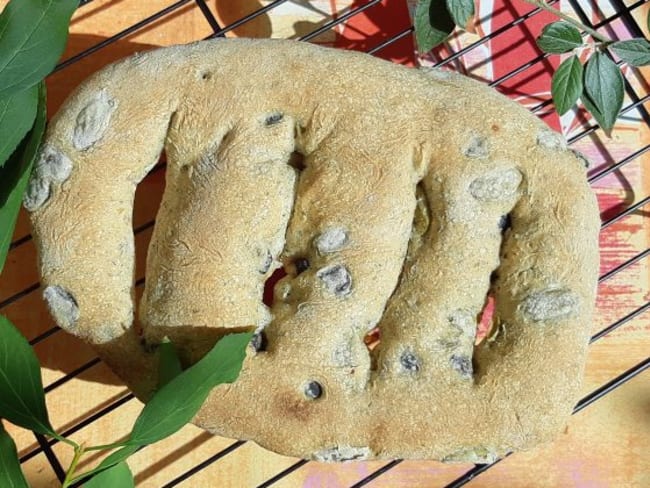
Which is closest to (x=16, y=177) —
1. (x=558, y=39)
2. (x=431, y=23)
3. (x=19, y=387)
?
(x=19, y=387)

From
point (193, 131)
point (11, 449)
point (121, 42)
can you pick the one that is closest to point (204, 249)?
point (193, 131)

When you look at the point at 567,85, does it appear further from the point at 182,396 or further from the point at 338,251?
the point at 182,396

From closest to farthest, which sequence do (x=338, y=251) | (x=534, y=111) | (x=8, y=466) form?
1. (x=8, y=466)
2. (x=338, y=251)
3. (x=534, y=111)

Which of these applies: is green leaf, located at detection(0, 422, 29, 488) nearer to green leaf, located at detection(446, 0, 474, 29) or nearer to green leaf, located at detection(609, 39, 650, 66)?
green leaf, located at detection(446, 0, 474, 29)

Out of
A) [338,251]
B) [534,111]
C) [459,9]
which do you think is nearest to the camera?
[338,251]

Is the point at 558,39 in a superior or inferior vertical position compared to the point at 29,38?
inferior

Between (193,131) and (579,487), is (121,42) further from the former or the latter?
(579,487)
